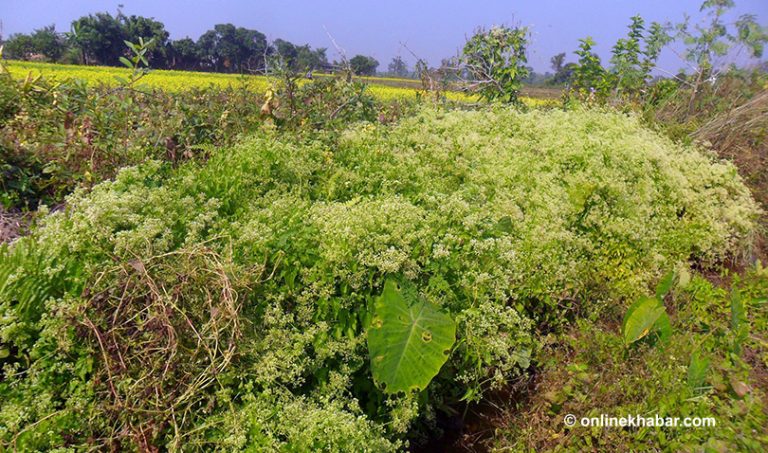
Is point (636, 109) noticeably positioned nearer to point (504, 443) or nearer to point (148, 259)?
point (504, 443)

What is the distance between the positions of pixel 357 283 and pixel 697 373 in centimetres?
143

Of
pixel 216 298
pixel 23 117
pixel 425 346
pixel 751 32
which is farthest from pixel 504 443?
pixel 751 32

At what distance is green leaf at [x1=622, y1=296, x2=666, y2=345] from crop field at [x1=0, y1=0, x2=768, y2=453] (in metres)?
0.01

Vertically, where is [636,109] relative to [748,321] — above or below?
above

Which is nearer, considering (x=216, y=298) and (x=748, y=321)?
(x=216, y=298)

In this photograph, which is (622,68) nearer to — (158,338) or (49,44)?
(158,338)

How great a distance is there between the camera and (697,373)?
2.24m

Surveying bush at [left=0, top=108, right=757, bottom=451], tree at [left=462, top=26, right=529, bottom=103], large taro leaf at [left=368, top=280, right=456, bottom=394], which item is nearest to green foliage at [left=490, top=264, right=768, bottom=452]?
bush at [left=0, top=108, right=757, bottom=451]

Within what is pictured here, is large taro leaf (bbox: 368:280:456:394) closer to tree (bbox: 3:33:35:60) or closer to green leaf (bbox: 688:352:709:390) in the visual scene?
green leaf (bbox: 688:352:709:390)

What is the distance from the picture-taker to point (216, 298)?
1.94 meters

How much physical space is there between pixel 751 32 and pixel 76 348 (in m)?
7.86

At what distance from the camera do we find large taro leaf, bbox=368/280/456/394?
2088 millimetres

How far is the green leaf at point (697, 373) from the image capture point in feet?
7.35

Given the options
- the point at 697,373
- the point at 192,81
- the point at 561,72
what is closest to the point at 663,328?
the point at 697,373
